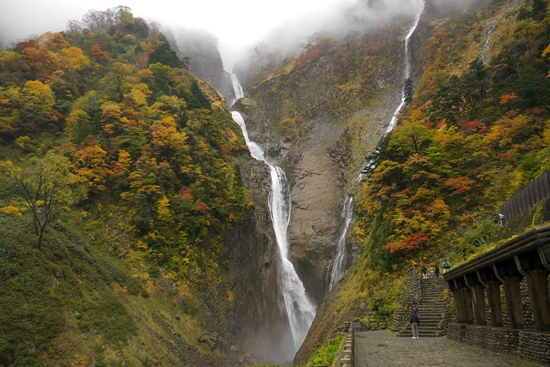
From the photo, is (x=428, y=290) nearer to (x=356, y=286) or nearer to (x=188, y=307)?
(x=356, y=286)

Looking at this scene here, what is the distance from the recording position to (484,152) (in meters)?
24.8

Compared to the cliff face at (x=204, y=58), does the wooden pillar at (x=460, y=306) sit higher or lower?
lower

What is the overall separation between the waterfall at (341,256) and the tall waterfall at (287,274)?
11.9 feet

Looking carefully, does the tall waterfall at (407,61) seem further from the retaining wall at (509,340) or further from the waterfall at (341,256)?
the retaining wall at (509,340)

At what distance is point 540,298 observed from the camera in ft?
28.0

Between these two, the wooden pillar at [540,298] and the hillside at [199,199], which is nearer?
the wooden pillar at [540,298]

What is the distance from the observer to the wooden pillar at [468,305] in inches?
543

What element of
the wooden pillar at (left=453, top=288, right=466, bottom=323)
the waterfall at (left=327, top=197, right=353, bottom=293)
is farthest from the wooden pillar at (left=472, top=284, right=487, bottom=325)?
the waterfall at (left=327, top=197, right=353, bottom=293)

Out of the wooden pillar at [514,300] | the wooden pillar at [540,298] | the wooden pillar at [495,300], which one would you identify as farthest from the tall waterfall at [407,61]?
the wooden pillar at [540,298]

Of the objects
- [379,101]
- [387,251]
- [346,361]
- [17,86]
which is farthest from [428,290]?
[379,101]

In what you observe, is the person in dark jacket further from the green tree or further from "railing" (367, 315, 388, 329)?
the green tree

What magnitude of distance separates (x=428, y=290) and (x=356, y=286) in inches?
306

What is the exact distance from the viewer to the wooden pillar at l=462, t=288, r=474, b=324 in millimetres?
13797

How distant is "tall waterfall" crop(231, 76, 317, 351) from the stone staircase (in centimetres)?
2087
